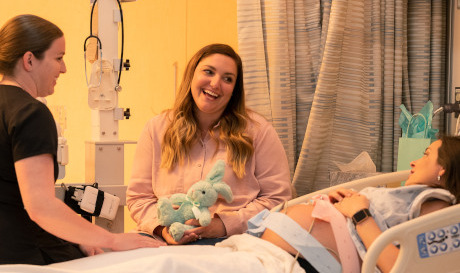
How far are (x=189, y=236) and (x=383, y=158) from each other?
1.33 metres

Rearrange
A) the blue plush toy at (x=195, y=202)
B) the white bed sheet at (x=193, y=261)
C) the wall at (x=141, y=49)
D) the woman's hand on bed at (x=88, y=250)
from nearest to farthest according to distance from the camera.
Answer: the white bed sheet at (x=193, y=261) < the woman's hand on bed at (x=88, y=250) < the blue plush toy at (x=195, y=202) < the wall at (x=141, y=49)

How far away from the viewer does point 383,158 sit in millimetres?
2916

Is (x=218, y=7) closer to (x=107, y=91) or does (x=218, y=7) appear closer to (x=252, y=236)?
(x=107, y=91)

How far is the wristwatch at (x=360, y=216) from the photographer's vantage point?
5.24ft

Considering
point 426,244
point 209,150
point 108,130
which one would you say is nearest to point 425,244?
point 426,244

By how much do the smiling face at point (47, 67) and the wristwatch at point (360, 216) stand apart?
36.6 inches

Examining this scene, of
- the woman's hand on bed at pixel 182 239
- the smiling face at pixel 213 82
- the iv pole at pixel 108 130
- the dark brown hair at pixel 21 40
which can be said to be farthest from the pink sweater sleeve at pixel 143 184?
the dark brown hair at pixel 21 40

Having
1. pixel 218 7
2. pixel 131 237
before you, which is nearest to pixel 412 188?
pixel 131 237

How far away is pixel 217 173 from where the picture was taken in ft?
6.57

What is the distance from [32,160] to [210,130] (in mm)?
951

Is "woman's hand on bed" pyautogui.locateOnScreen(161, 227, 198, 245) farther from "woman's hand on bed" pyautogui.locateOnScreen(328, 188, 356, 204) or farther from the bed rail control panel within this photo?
the bed rail control panel

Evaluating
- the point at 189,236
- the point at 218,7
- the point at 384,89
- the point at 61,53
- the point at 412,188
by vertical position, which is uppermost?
the point at 218,7

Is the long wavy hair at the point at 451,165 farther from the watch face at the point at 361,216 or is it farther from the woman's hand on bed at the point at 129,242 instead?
the woman's hand on bed at the point at 129,242

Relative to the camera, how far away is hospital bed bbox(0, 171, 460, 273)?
1.38 meters
